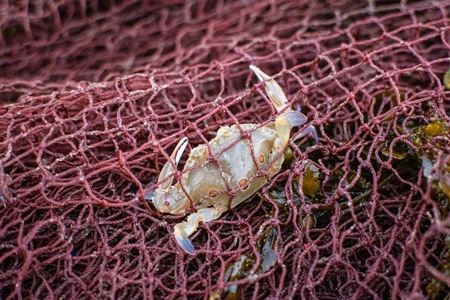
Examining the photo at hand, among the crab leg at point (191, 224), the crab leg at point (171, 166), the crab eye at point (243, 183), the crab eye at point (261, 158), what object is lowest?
the crab leg at point (191, 224)

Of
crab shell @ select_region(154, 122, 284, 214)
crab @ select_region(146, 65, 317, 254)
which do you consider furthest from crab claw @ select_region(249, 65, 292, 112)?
crab shell @ select_region(154, 122, 284, 214)

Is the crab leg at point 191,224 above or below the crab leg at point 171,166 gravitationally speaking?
below

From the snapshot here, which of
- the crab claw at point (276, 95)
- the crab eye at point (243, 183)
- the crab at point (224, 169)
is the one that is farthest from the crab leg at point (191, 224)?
the crab claw at point (276, 95)

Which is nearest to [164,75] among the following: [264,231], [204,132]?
[204,132]

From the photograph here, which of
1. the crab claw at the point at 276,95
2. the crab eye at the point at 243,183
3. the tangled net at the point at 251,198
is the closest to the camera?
the tangled net at the point at 251,198

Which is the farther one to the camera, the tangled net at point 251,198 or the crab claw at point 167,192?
the crab claw at point 167,192

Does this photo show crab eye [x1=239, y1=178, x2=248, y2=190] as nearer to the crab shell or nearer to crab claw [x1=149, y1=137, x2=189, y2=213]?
the crab shell

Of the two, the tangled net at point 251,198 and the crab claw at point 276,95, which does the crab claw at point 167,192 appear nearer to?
the tangled net at point 251,198

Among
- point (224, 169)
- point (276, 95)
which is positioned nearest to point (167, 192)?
point (224, 169)
